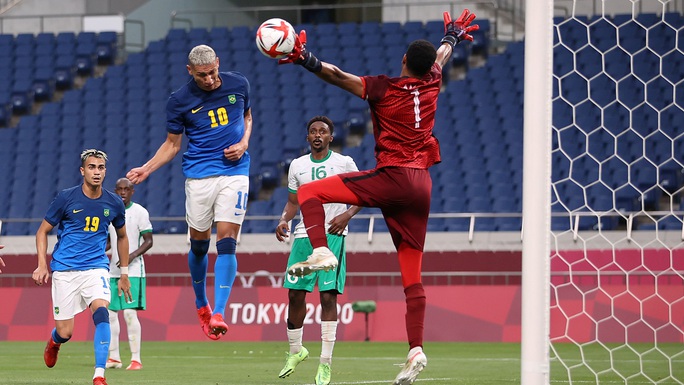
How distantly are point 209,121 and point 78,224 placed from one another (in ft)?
5.01

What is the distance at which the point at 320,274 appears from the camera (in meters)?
9.79

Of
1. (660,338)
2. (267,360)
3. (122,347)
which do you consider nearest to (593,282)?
(660,338)

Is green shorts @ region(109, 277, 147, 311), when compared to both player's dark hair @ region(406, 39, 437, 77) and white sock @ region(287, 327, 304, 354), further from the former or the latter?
player's dark hair @ region(406, 39, 437, 77)

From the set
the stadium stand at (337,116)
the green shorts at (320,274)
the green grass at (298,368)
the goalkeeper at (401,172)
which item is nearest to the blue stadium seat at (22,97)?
the stadium stand at (337,116)

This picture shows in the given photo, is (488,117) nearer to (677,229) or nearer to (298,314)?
(677,229)

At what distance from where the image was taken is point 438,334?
17172mm

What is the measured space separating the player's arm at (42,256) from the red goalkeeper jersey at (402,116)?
3.25 metres

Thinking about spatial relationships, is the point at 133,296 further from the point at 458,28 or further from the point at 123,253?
the point at 458,28

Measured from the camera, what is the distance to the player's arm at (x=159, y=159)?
28.3ft

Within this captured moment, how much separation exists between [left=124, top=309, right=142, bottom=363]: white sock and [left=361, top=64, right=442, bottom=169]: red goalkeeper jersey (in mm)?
5775

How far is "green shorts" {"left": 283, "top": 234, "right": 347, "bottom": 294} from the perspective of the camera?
32.2 ft

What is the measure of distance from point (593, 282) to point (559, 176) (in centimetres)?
353

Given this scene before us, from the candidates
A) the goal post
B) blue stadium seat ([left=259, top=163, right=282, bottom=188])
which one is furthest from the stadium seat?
the goal post

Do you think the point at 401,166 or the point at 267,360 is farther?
the point at 267,360
